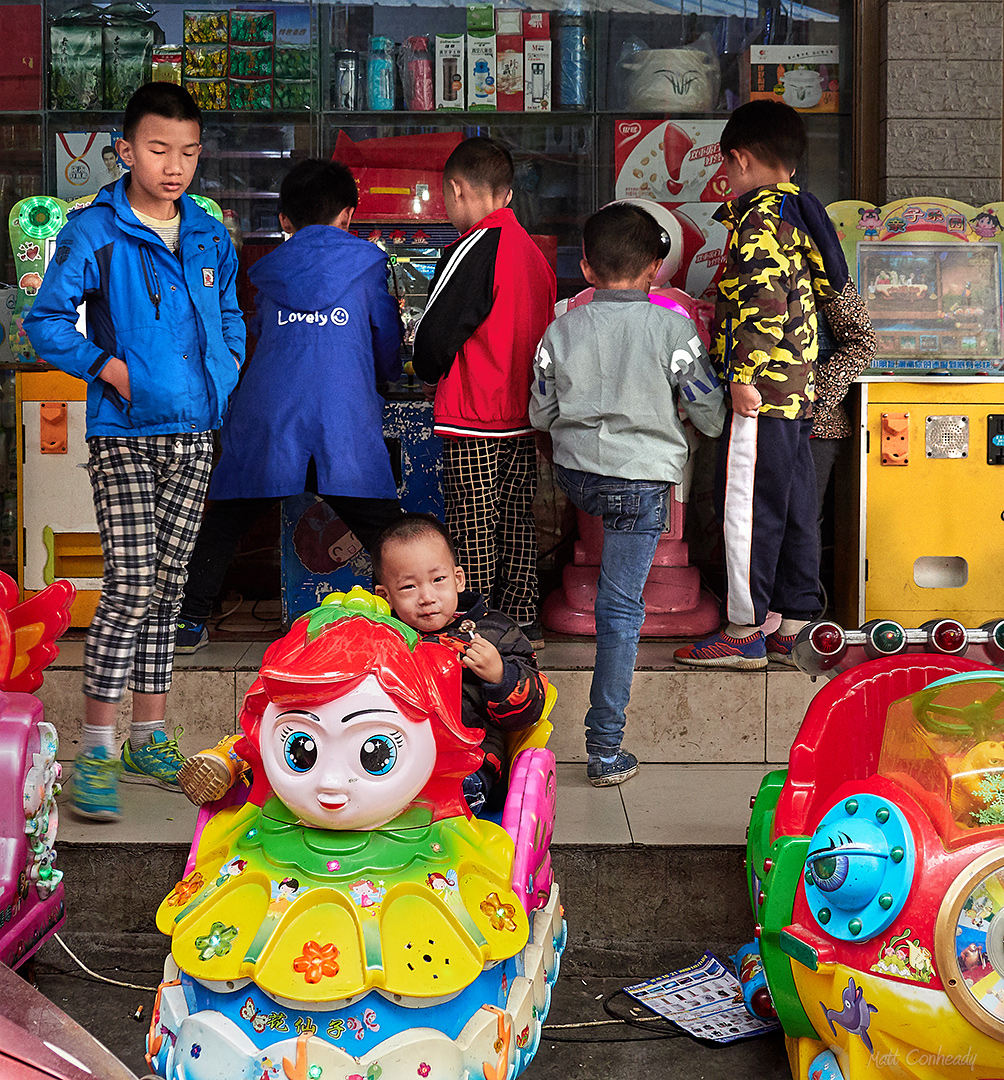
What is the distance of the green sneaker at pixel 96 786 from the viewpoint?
3.03 metres

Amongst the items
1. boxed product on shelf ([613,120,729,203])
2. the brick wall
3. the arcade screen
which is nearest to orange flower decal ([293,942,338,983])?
the arcade screen

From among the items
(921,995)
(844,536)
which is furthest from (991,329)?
(921,995)

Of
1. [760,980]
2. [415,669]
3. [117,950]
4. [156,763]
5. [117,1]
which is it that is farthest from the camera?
[117,1]

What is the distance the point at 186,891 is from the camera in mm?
2072

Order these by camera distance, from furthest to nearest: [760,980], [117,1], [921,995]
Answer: [117,1]
[760,980]
[921,995]

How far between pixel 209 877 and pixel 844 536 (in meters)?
2.78

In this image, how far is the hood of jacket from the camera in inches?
145

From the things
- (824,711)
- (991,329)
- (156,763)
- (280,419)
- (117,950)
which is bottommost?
(117,950)

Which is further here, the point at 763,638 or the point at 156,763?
the point at 763,638

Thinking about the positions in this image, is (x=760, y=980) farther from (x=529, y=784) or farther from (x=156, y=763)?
(x=156, y=763)

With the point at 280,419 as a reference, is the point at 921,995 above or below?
below

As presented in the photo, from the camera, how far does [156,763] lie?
320cm

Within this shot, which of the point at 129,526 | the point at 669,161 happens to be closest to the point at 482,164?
the point at 129,526

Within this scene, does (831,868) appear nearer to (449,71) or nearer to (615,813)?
(615,813)
